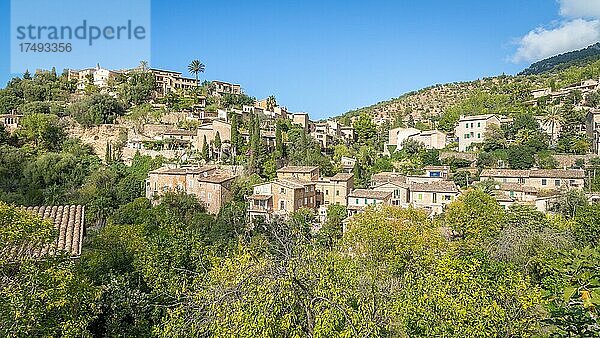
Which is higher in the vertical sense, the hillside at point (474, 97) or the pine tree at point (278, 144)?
the hillside at point (474, 97)

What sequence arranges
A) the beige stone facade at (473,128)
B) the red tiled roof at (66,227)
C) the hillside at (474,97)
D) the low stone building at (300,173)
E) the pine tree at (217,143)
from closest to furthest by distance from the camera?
the red tiled roof at (66,227), the low stone building at (300,173), the pine tree at (217,143), the beige stone facade at (473,128), the hillside at (474,97)

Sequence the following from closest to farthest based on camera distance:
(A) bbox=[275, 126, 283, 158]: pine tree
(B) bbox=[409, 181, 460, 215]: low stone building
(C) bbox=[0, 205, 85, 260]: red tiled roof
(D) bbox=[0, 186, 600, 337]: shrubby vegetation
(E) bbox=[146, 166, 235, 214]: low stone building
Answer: (D) bbox=[0, 186, 600, 337]: shrubby vegetation, (C) bbox=[0, 205, 85, 260]: red tiled roof, (B) bbox=[409, 181, 460, 215]: low stone building, (E) bbox=[146, 166, 235, 214]: low stone building, (A) bbox=[275, 126, 283, 158]: pine tree

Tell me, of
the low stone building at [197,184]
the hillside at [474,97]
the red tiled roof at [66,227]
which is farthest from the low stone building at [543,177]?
the red tiled roof at [66,227]

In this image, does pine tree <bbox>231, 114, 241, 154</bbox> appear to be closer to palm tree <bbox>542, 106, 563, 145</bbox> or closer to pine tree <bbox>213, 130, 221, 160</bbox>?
pine tree <bbox>213, 130, 221, 160</bbox>

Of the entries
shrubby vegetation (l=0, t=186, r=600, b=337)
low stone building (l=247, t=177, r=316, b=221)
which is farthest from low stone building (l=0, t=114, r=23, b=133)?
shrubby vegetation (l=0, t=186, r=600, b=337)

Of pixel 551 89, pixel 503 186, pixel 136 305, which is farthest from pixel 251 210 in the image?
pixel 551 89

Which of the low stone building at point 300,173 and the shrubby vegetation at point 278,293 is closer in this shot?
the shrubby vegetation at point 278,293

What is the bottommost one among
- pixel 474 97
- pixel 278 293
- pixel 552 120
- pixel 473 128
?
pixel 278 293

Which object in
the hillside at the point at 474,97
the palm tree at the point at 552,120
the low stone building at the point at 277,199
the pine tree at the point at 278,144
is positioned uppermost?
the hillside at the point at 474,97

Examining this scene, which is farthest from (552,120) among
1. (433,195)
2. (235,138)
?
(235,138)

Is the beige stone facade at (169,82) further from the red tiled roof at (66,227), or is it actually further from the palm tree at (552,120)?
the red tiled roof at (66,227)

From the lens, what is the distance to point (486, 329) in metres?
9.73

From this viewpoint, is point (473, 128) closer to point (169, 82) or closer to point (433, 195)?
point (433, 195)

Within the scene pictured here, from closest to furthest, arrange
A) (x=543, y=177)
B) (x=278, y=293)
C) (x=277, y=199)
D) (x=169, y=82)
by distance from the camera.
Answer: (x=278, y=293) < (x=543, y=177) < (x=277, y=199) < (x=169, y=82)
